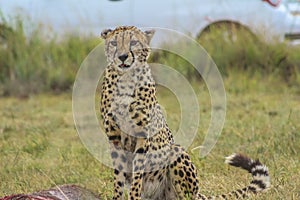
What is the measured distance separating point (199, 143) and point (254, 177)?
134cm

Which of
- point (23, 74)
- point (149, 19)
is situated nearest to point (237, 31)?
point (149, 19)

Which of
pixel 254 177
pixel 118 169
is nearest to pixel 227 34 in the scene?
pixel 254 177

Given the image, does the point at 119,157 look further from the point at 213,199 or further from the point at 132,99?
the point at 213,199

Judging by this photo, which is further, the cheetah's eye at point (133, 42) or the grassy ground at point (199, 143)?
the grassy ground at point (199, 143)

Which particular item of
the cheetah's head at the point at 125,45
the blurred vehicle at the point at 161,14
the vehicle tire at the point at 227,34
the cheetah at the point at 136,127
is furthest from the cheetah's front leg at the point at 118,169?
the blurred vehicle at the point at 161,14

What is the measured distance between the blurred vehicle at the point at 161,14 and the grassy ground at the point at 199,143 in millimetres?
1039

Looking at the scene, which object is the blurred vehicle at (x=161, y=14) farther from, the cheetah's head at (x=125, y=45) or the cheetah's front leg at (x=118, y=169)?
the cheetah's head at (x=125, y=45)

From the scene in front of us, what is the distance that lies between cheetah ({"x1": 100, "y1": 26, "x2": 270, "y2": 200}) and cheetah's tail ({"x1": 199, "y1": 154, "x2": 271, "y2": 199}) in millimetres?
199

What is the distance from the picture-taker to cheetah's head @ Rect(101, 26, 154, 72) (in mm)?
2760

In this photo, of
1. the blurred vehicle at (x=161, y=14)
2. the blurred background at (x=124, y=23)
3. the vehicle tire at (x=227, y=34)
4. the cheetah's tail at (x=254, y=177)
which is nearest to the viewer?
the cheetah's tail at (x=254, y=177)

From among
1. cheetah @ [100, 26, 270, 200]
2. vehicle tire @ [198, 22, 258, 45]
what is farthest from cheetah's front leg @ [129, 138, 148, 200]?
vehicle tire @ [198, 22, 258, 45]

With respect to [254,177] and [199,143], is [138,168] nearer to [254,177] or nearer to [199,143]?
[254,177]

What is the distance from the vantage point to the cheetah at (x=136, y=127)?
9.21 feet

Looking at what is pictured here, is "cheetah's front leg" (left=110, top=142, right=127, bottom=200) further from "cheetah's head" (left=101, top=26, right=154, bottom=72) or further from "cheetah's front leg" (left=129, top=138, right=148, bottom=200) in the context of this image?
"cheetah's head" (left=101, top=26, right=154, bottom=72)
